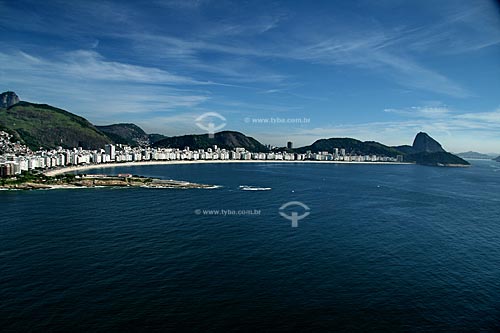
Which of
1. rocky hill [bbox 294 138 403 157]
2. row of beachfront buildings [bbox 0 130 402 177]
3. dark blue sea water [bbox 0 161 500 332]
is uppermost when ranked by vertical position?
rocky hill [bbox 294 138 403 157]

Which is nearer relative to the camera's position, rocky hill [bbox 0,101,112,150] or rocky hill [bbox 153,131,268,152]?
rocky hill [bbox 0,101,112,150]

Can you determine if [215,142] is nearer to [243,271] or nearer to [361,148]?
[361,148]

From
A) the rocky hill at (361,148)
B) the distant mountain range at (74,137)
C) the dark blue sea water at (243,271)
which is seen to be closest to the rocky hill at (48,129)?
the distant mountain range at (74,137)

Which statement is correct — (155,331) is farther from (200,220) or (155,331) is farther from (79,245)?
(200,220)

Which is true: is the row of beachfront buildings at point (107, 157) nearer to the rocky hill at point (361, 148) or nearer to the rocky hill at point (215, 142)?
the rocky hill at point (361, 148)

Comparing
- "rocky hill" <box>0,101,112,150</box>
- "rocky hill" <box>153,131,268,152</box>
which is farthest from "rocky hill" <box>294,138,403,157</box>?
"rocky hill" <box>0,101,112,150</box>

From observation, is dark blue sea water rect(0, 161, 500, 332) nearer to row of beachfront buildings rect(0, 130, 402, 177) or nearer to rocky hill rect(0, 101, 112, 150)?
row of beachfront buildings rect(0, 130, 402, 177)

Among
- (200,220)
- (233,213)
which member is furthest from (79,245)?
(233,213)

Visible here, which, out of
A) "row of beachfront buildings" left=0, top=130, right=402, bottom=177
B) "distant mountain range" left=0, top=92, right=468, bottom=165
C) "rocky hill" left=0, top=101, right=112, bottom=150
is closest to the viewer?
"row of beachfront buildings" left=0, top=130, right=402, bottom=177
